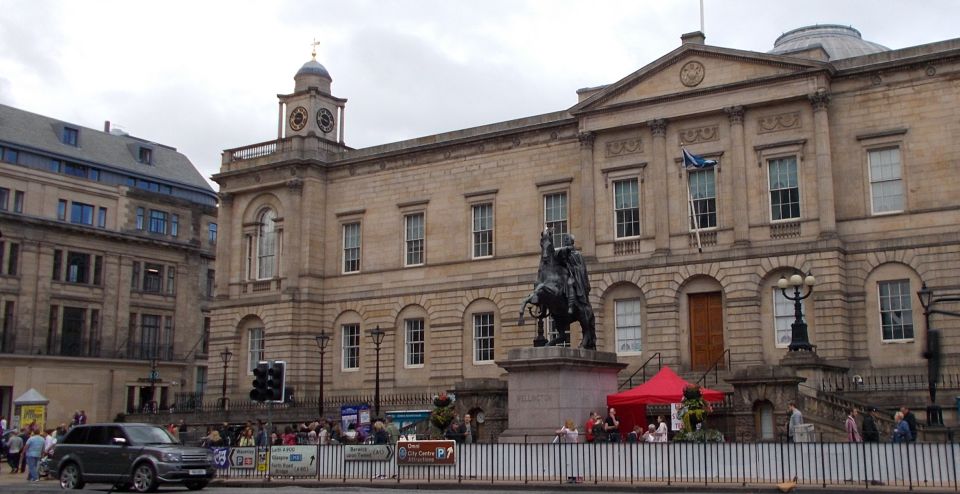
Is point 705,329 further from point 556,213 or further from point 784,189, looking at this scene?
point 556,213

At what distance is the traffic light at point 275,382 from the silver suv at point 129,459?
2116 mm

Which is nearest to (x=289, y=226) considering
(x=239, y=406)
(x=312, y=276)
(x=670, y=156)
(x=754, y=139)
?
(x=312, y=276)

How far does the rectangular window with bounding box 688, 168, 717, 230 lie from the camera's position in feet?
130

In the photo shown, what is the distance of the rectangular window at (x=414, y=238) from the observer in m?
47.8

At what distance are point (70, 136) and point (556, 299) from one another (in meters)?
47.9

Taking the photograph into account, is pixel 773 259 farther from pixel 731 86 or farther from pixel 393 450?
pixel 393 450

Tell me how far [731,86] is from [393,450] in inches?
834

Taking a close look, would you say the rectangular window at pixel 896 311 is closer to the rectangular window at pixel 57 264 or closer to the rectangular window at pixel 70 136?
the rectangular window at pixel 57 264

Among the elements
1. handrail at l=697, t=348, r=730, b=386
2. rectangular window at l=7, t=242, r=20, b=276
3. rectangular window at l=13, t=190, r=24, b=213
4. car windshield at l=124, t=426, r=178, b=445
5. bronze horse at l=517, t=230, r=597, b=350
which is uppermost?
rectangular window at l=13, t=190, r=24, b=213

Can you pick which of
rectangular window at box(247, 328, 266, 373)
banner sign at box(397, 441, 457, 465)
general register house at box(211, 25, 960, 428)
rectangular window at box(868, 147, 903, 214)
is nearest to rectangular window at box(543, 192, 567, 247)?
general register house at box(211, 25, 960, 428)

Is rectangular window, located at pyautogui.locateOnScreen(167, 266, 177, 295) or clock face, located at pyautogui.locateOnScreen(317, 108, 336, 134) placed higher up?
clock face, located at pyautogui.locateOnScreen(317, 108, 336, 134)

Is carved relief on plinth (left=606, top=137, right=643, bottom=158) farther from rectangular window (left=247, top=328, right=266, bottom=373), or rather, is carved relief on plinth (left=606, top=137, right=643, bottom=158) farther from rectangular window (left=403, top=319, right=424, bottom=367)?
rectangular window (left=247, top=328, right=266, bottom=373)

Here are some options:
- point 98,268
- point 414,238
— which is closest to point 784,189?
point 414,238

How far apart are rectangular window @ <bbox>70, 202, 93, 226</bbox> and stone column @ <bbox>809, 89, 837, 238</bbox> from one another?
45093 mm
